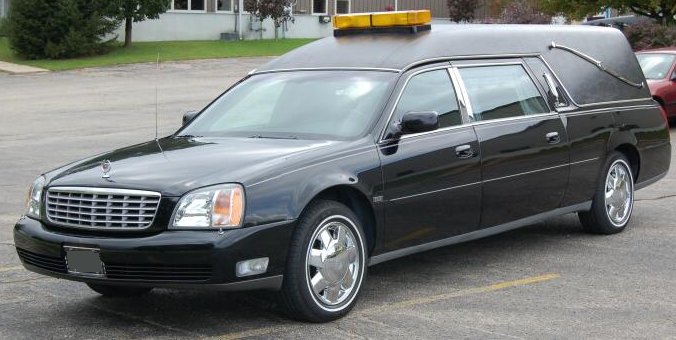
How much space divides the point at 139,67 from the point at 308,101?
28218 millimetres

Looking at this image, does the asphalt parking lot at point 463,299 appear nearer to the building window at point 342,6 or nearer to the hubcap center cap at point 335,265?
the hubcap center cap at point 335,265

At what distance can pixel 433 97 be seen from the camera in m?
7.36

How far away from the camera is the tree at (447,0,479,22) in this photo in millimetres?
50719

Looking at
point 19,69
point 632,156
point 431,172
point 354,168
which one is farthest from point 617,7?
point 354,168

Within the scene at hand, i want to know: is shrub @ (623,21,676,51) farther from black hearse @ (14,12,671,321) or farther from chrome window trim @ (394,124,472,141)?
chrome window trim @ (394,124,472,141)

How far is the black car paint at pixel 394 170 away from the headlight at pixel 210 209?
0.05 m

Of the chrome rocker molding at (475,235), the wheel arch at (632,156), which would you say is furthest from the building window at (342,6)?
the chrome rocker molding at (475,235)

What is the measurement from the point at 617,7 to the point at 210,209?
26778 millimetres

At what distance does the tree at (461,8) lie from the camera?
166 feet

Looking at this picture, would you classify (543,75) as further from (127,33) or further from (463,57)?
(127,33)

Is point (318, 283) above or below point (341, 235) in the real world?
below

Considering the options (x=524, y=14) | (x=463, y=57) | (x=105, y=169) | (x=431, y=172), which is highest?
(x=524, y=14)

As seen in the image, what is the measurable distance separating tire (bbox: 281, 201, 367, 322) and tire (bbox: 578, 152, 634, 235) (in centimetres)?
304

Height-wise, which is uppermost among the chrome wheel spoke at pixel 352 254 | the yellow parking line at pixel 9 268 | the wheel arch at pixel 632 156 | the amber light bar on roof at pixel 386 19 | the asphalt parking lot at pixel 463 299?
the amber light bar on roof at pixel 386 19
